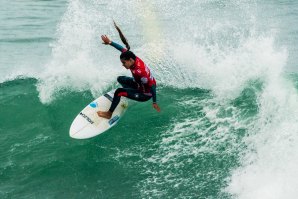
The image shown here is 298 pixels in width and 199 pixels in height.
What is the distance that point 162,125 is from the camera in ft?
32.7

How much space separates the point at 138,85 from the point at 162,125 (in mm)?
1382

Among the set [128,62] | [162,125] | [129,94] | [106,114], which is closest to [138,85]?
[129,94]

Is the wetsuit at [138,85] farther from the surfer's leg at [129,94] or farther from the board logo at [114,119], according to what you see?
the board logo at [114,119]

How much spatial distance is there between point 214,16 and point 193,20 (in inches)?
66.9

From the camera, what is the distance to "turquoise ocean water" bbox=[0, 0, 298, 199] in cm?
789

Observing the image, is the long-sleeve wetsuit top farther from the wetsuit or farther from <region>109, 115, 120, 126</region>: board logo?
<region>109, 115, 120, 126</region>: board logo

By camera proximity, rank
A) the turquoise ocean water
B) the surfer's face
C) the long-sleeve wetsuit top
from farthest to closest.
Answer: the long-sleeve wetsuit top, the surfer's face, the turquoise ocean water

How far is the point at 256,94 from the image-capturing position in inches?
425

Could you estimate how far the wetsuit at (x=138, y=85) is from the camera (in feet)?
28.6

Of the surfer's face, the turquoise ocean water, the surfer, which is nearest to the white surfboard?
the surfer

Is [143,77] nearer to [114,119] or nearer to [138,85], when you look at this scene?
[138,85]

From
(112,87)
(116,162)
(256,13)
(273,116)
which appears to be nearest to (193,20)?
(256,13)

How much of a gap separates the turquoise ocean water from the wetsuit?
38.2 inches

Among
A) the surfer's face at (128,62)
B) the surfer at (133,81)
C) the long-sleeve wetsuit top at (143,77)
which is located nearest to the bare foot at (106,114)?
the surfer at (133,81)
